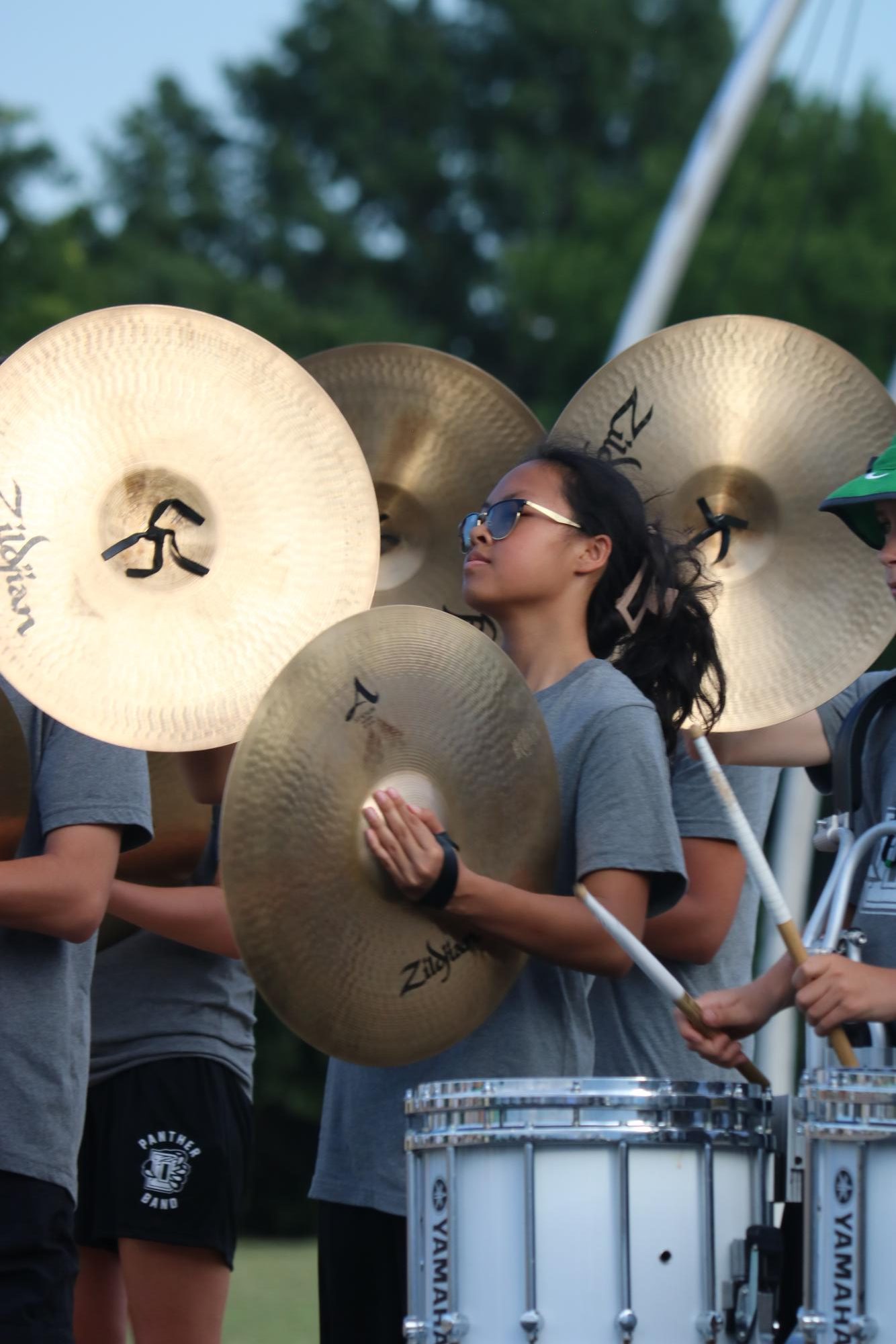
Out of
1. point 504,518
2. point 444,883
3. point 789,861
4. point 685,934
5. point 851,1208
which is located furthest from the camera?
point 789,861

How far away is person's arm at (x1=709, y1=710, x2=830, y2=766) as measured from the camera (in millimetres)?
3457

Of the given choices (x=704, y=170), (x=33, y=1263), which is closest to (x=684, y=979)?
(x=33, y=1263)

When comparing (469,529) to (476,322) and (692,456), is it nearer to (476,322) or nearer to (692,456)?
(692,456)

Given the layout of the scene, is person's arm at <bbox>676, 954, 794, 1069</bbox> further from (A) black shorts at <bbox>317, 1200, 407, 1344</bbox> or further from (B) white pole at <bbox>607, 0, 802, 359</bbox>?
(B) white pole at <bbox>607, 0, 802, 359</bbox>

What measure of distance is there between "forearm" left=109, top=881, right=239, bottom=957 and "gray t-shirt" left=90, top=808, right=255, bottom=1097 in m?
0.12

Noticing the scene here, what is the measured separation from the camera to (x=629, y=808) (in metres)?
2.87

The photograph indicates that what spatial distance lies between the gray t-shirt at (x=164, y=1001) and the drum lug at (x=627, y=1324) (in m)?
1.32

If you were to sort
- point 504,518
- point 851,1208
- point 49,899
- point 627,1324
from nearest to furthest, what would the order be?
point 851,1208
point 627,1324
point 49,899
point 504,518

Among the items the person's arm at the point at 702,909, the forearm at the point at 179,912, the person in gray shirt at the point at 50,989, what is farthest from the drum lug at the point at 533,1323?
the forearm at the point at 179,912

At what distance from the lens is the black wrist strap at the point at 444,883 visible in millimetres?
2684

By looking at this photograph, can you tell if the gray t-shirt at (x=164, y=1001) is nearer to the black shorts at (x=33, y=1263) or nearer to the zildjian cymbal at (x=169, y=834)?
the zildjian cymbal at (x=169, y=834)

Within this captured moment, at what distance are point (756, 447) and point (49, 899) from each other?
147 centimetres

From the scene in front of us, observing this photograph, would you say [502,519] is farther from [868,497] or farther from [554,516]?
[868,497]

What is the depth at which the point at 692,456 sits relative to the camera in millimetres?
3576
